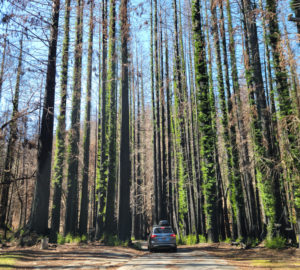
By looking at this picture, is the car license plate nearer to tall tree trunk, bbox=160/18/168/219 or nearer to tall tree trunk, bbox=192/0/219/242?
tall tree trunk, bbox=192/0/219/242

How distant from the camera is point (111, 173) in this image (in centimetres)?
1767

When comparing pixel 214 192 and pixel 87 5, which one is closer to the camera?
pixel 87 5

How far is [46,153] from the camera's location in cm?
1223

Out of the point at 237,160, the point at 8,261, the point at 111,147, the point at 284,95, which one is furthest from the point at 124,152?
the point at 8,261

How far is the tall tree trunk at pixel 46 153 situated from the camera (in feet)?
37.6

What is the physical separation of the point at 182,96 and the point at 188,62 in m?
4.60

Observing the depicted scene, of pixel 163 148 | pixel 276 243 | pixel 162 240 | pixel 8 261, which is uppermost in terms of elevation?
pixel 163 148

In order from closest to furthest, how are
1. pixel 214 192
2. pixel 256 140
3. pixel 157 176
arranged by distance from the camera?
1. pixel 256 140
2. pixel 214 192
3. pixel 157 176

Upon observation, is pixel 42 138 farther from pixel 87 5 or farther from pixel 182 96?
pixel 182 96

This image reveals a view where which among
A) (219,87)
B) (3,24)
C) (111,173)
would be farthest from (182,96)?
(3,24)

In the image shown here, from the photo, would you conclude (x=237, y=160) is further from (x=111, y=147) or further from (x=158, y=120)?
(x=158, y=120)

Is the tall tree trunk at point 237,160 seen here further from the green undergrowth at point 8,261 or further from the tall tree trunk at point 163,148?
the green undergrowth at point 8,261

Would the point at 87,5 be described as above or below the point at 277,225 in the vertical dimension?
above

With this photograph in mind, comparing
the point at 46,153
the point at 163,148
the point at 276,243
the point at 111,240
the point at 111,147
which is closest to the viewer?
the point at 276,243
